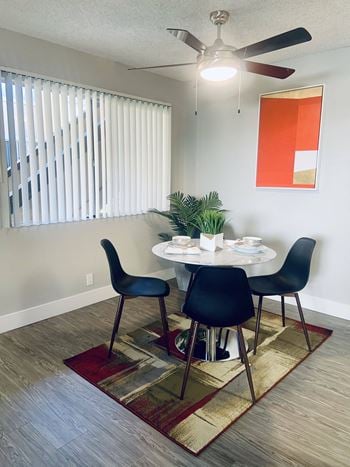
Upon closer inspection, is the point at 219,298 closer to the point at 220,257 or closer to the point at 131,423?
the point at 220,257

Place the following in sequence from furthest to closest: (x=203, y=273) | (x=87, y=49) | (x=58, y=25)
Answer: (x=87, y=49)
(x=58, y=25)
(x=203, y=273)

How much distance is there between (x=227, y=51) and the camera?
2.23 m

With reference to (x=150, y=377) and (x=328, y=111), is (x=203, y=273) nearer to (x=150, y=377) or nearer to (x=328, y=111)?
(x=150, y=377)

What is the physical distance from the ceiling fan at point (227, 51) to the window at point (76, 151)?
55.9 inches

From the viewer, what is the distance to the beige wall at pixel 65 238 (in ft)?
9.63

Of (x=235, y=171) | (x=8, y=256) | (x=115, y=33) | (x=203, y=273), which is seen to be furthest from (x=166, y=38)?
(x=8, y=256)

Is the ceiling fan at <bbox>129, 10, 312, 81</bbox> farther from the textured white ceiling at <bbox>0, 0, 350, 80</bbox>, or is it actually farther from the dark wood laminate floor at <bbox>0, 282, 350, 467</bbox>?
the dark wood laminate floor at <bbox>0, 282, 350, 467</bbox>

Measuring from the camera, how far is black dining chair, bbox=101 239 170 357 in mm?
2500

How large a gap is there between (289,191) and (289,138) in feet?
1.81

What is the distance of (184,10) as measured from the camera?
241 centimetres

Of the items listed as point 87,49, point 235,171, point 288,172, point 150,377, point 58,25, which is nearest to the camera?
point 150,377

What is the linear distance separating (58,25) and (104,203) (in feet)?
5.35

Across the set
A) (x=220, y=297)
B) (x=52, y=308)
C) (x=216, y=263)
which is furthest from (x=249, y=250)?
(x=52, y=308)

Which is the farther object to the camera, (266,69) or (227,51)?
(266,69)
